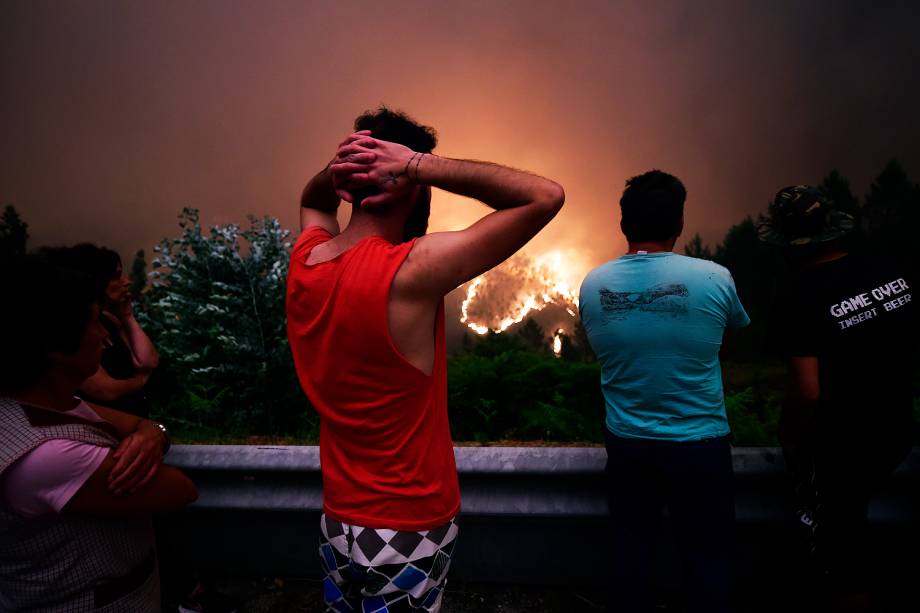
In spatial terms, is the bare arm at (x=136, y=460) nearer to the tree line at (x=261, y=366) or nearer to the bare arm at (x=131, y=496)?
the bare arm at (x=131, y=496)

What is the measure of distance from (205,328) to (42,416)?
4.46 meters

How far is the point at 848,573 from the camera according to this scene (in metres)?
2.28

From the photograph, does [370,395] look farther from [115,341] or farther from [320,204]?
[115,341]

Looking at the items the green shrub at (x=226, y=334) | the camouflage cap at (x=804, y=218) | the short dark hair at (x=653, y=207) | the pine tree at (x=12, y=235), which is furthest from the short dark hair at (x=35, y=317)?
the green shrub at (x=226, y=334)

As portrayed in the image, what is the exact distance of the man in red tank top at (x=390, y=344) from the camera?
4.61 feet

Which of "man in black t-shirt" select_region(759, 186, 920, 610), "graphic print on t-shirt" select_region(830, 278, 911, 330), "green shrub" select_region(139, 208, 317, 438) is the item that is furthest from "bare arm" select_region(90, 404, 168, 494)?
"green shrub" select_region(139, 208, 317, 438)

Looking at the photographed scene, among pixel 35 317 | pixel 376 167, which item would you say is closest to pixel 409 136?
pixel 376 167

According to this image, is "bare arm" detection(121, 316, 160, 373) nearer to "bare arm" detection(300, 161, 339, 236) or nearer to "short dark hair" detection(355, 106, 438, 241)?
"bare arm" detection(300, 161, 339, 236)

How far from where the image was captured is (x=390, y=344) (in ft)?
4.58

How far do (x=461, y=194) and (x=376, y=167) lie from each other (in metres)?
0.27

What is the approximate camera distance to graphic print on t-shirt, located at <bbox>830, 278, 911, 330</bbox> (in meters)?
2.20

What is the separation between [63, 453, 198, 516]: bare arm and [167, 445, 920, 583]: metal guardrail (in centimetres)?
96

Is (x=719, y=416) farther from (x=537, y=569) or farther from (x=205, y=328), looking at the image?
(x=205, y=328)

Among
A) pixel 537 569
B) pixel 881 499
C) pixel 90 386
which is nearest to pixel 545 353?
pixel 537 569
